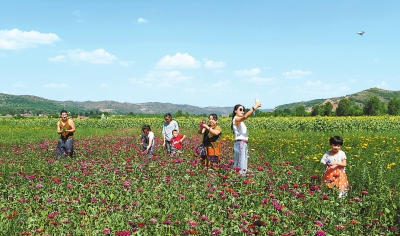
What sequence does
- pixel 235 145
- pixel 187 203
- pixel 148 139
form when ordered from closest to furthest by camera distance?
pixel 187 203 → pixel 235 145 → pixel 148 139

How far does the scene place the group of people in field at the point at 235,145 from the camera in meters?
6.74

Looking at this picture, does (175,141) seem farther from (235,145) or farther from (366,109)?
(366,109)

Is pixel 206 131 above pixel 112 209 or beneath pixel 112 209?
above

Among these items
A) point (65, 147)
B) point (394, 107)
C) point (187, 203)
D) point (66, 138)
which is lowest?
point (187, 203)

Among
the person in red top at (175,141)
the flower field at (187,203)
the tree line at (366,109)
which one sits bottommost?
the flower field at (187,203)

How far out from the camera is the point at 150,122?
42656 mm

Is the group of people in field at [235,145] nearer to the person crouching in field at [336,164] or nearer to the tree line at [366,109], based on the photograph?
the person crouching in field at [336,164]

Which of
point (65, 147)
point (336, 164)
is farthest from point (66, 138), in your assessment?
point (336, 164)

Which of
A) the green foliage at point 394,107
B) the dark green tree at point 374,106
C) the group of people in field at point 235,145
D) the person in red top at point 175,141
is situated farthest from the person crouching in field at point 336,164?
the green foliage at point 394,107

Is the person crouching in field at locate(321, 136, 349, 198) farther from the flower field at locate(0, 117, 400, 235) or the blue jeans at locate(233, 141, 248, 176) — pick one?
the blue jeans at locate(233, 141, 248, 176)

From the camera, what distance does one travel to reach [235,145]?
8.24m

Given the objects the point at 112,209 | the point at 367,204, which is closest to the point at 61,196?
the point at 112,209

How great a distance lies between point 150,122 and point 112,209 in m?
37.8

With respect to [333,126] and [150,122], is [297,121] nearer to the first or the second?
[333,126]
